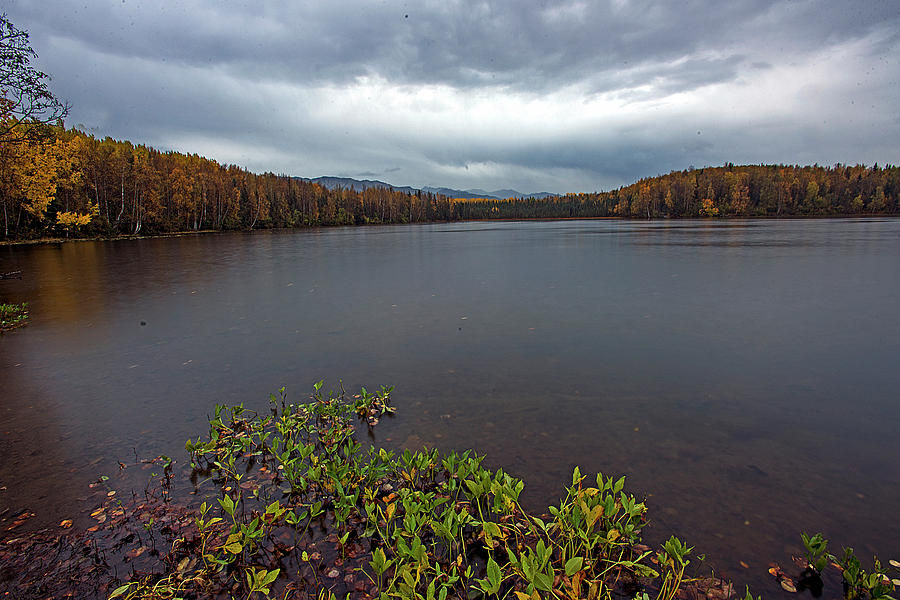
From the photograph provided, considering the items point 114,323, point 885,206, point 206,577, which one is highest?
point 885,206

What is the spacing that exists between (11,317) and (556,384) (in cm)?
1357

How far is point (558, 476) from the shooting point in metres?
4.39

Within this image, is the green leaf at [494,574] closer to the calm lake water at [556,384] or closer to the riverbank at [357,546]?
the riverbank at [357,546]

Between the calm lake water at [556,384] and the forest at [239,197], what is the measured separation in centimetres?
762

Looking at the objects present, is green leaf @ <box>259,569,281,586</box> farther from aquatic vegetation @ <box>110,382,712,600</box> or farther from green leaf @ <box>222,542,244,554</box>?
green leaf @ <box>222,542,244,554</box>

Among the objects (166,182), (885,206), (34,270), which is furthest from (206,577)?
(885,206)

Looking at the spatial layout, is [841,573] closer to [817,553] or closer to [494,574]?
[817,553]

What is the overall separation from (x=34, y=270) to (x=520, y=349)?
26071 millimetres

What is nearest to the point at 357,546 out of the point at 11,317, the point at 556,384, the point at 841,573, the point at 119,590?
the point at 119,590

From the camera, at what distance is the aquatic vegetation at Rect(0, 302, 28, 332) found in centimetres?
1043

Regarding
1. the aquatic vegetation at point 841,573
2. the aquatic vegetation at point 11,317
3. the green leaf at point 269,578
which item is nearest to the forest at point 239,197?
the aquatic vegetation at point 11,317

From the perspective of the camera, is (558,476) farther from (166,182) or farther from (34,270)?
(166,182)

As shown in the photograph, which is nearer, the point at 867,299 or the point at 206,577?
the point at 206,577

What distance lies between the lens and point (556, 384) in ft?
22.2
